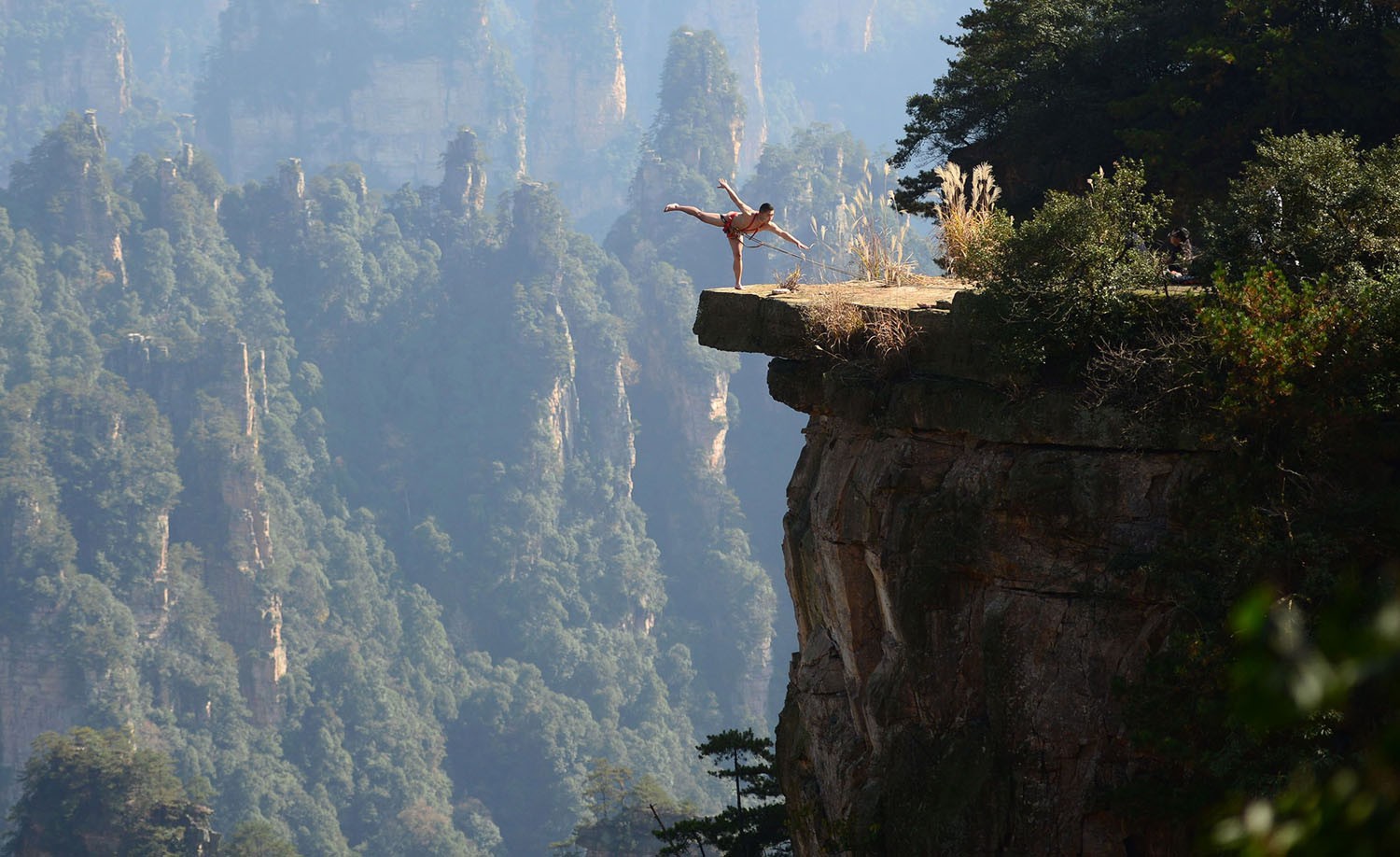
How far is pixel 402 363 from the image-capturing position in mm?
121438

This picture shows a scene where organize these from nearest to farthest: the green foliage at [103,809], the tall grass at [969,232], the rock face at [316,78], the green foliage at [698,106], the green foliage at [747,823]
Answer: the tall grass at [969,232]
the green foliage at [747,823]
the green foliage at [103,809]
the green foliage at [698,106]
the rock face at [316,78]

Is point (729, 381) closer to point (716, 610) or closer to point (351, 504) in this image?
point (716, 610)

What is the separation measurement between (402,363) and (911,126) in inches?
4104

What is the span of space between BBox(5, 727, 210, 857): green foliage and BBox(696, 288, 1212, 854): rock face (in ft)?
142

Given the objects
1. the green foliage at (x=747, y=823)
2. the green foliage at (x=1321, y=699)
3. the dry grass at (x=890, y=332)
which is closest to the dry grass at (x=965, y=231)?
the dry grass at (x=890, y=332)

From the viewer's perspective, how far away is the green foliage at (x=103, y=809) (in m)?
51.0

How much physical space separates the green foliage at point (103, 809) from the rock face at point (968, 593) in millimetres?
43156

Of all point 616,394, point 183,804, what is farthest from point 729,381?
point 183,804

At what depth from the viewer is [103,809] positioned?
2029 inches

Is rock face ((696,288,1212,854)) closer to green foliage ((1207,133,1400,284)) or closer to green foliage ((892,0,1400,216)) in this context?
green foliage ((1207,133,1400,284))

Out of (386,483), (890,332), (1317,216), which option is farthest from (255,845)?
(386,483)

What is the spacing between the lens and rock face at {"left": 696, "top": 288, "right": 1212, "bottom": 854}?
1014 centimetres

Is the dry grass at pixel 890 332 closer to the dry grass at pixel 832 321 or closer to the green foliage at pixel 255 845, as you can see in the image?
the dry grass at pixel 832 321

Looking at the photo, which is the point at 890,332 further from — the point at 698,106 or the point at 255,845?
the point at 698,106
